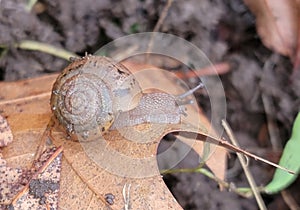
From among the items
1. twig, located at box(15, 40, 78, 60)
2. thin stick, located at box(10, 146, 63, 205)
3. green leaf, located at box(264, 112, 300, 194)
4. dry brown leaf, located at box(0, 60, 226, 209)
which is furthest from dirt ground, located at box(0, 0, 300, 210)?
thin stick, located at box(10, 146, 63, 205)

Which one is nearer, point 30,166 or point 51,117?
point 30,166

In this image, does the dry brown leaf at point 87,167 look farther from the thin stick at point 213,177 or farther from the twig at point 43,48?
the twig at point 43,48

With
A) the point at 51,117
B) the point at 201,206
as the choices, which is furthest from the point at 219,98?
the point at 51,117

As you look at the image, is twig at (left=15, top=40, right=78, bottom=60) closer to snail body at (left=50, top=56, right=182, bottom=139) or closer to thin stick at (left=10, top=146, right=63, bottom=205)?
snail body at (left=50, top=56, right=182, bottom=139)

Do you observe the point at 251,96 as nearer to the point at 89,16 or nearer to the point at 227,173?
the point at 227,173

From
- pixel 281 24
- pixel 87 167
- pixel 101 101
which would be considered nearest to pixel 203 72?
pixel 281 24

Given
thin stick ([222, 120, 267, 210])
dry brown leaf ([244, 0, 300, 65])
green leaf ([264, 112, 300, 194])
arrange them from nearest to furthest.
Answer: green leaf ([264, 112, 300, 194]), thin stick ([222, 120, 267, 210]), dry brown leaf ([244, 0, 300, 65])
